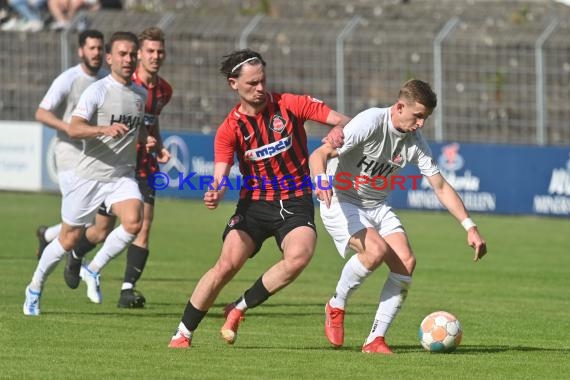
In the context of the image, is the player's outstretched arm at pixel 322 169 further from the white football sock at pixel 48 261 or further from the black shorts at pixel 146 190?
the black shorts at pixel 146 190

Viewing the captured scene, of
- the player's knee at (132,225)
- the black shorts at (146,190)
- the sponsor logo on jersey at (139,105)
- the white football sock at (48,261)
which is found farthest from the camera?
the black shorts at (146,190)

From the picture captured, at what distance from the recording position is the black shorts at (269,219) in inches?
385

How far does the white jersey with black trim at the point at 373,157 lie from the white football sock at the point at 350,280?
0.51 metres

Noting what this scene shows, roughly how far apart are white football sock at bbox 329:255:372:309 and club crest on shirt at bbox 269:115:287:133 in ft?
3.60

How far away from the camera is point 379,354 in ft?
31.8

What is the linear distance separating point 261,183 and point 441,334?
1.70 meters

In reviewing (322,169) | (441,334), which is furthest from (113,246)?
(441,334)

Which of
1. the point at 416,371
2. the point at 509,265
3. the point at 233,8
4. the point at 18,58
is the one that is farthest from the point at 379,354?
the point at 233,8

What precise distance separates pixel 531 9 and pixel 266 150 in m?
22.3

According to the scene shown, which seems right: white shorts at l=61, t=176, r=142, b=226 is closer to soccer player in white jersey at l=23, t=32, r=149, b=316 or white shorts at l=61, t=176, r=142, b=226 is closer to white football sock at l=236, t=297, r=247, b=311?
soccer player in white jersey at l=23, t=32, r=149, b=316

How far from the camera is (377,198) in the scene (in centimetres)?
1023

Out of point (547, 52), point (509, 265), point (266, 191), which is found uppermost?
point (547, 52)

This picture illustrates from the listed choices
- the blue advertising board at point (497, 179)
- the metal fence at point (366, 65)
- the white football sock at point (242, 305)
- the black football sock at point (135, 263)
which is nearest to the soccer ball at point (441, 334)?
the white football sock at point (242, 305)

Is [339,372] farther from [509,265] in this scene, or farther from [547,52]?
[547,52]
